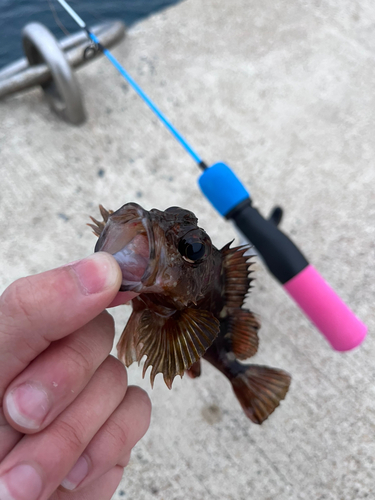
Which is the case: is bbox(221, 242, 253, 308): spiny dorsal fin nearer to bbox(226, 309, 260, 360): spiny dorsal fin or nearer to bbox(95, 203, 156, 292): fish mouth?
bbox(226, 309, 260, 360): spiny dorsal fin

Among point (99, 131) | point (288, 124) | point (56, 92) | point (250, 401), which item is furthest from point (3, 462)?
point (288, 124)

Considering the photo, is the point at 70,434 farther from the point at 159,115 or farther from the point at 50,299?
the point at 159,115

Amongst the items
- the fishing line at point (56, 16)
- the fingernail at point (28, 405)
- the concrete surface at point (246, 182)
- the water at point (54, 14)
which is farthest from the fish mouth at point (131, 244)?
the fishing line at point (56, 16)

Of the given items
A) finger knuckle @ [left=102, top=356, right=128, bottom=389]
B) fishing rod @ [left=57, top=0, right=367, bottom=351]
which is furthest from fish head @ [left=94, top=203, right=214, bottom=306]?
fishing rod @ [left=57, top=0, right=367, bottom=351]

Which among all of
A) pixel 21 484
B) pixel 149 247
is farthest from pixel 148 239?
pixel 21 484

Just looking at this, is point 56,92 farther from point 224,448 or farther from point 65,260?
point 224,448
